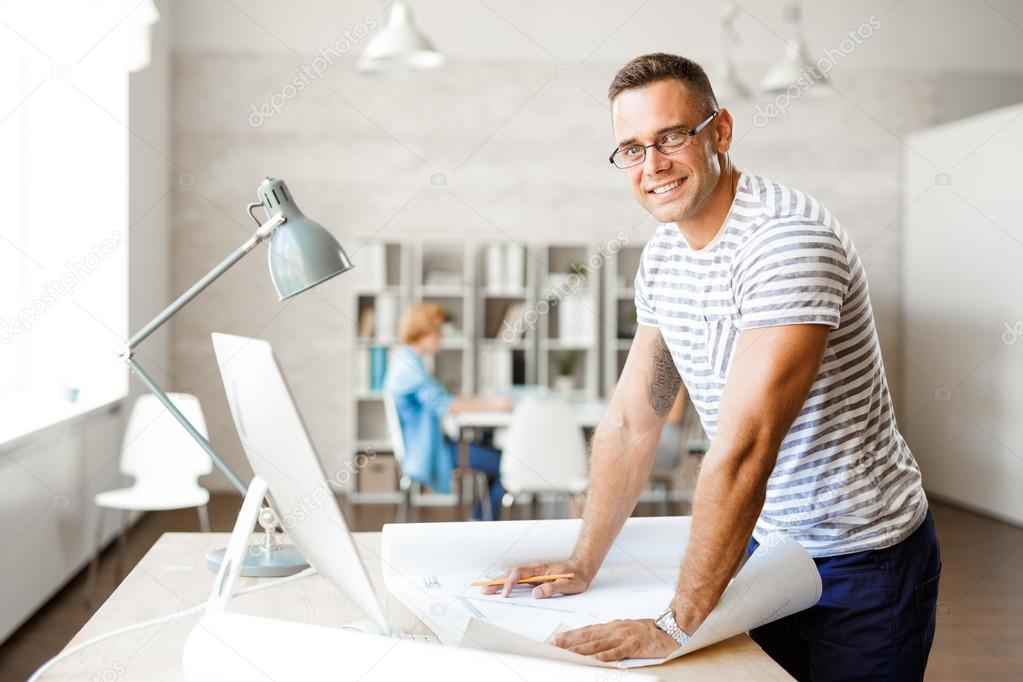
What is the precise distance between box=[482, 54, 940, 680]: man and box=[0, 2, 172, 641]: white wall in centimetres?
265

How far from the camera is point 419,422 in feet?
15.2

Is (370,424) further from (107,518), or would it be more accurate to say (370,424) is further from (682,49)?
(682,49)

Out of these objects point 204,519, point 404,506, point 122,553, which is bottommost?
point 122,553

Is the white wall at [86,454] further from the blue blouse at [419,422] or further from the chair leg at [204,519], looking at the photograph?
the blue blouse at [419,422]

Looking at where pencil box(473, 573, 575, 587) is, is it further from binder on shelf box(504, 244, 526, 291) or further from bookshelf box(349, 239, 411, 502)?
binder on shelf box(504, 244, 526, 291)

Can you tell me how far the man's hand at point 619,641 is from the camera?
3.78 ft

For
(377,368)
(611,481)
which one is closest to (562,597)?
(611,481)

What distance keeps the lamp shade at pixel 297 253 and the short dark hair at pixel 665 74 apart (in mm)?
491

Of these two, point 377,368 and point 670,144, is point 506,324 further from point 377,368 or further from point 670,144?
point 670,144

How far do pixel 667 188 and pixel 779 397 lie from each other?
36cm

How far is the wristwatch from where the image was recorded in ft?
3.96

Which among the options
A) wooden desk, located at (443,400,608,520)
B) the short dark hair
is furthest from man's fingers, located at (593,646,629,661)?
wooden desk, located at (443,400,608,520)

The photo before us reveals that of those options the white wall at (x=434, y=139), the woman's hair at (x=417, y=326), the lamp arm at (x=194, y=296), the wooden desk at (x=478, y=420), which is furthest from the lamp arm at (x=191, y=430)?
the white wall at (x=434, y=139)

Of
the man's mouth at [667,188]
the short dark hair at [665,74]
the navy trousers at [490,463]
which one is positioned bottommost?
the navy trousers at [490,463]
